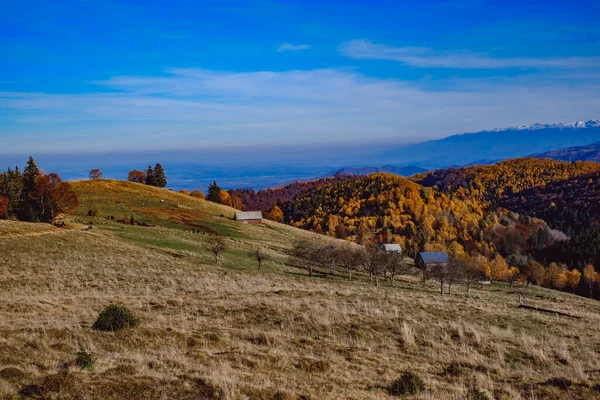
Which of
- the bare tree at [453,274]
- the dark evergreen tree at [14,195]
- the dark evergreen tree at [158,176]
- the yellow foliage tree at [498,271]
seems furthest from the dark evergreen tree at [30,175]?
the yellow foliage tree at [498,271]

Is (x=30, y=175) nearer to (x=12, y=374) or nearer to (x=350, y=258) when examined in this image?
(x=350, y=258)

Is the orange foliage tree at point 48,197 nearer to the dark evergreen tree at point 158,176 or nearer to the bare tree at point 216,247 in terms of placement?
the bare tree at point 216,247

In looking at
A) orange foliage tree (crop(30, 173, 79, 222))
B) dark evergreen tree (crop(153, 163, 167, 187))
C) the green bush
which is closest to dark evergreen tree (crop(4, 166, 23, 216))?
orange foliage tree (crop(30, 173, 79, 222))

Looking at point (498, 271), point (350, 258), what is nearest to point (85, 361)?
point (350, 258)

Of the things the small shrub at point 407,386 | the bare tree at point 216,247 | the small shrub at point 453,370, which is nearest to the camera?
the small shrub at point 407,386

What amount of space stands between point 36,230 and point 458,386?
5699cm

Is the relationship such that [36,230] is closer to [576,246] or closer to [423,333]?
[423,333]

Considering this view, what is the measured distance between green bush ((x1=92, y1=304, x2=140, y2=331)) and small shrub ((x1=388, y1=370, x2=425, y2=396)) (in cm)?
1060

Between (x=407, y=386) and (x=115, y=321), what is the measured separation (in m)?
11.5

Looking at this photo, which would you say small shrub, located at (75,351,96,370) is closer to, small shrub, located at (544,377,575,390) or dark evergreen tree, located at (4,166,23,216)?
small shrub, located at (544,377,575,390)

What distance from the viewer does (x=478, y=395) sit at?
12008 millimetres

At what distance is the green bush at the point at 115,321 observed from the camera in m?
16.7

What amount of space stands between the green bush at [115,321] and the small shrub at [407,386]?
10.6 meters

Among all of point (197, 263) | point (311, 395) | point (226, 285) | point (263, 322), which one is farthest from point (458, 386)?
point (197, 263)
